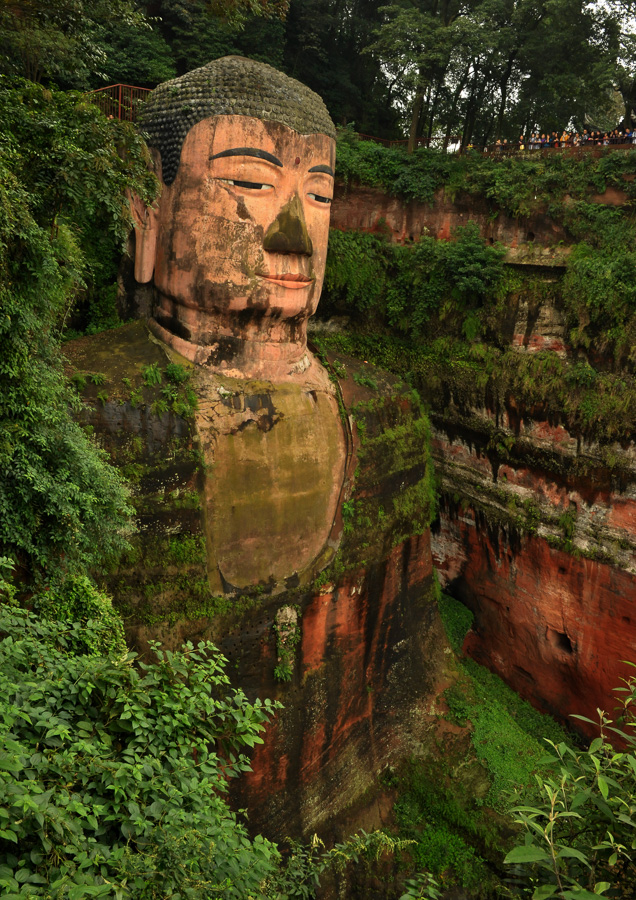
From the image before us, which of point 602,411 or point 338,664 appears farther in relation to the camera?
point 602,411

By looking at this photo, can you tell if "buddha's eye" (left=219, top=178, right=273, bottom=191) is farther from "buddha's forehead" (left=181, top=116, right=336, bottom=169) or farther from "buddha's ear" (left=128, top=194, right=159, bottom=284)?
"buddha's ear" (left=128, top=194, right=159, bottom=284)

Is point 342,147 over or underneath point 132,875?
over

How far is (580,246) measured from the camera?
1121cm

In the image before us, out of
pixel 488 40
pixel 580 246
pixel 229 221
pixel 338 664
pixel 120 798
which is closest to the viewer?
pixel 120 798

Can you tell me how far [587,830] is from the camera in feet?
9.80

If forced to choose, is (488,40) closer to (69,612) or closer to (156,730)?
(69,612)

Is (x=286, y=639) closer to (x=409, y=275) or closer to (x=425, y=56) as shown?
(x=409, y=275)

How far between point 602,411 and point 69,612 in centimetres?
868

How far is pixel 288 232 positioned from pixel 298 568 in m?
4.19

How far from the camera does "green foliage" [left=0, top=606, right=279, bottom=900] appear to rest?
9.45ft

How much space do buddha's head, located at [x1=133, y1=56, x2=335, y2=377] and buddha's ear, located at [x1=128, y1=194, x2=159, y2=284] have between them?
0.5 inches

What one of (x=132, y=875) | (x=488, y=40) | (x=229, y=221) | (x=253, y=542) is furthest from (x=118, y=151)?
(x=488, y=40)

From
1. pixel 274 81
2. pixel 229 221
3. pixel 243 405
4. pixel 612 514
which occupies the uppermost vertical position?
pixel 274 81

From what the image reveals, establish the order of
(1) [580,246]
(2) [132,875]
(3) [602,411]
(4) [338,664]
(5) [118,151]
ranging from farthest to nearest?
1. (1) [580,246]
2. (3) [602,411]
3. (4) [338,664]
4. (5) [118,151]
5. (2) [132,875]
